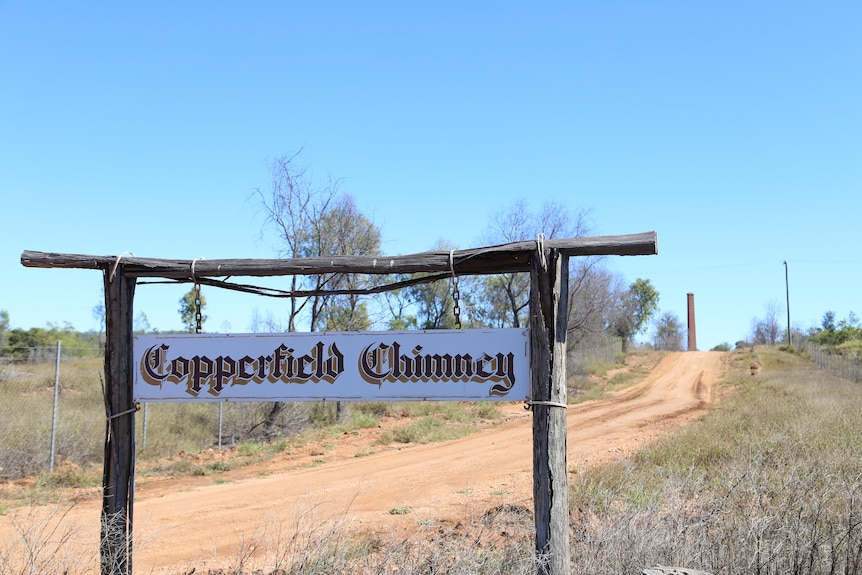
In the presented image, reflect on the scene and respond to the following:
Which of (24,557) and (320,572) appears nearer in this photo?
(24,557)

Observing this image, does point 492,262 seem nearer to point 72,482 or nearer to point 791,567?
point 791,567

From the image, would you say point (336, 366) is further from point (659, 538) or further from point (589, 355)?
point (589, 355)

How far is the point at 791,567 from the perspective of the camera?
456cm

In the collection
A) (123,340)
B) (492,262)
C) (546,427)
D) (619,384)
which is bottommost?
(619,384)

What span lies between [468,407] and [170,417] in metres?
9.17

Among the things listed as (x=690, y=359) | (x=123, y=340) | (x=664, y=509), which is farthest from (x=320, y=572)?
(x=690, y=359)

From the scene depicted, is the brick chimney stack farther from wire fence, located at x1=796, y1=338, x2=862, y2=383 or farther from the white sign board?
the white sign board

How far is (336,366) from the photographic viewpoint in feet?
15.5

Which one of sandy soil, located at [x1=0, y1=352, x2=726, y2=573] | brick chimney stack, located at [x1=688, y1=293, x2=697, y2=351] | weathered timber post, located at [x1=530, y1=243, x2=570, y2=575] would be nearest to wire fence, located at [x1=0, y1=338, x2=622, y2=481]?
sandy soil, located at [x1=0, y1=352, x2=726, y2=573]

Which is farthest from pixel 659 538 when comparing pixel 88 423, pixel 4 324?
pixel 4 324

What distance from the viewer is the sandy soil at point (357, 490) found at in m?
7.31

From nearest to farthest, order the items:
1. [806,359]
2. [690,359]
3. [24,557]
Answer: [24,557] < [806,359] < [690,359]

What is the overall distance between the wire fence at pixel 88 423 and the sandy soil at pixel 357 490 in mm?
2170

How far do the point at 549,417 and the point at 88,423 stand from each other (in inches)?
481
